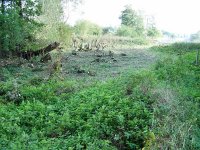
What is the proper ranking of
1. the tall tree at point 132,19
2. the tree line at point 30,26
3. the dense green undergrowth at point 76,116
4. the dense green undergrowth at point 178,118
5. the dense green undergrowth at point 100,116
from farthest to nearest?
1. the tall tree at point 132,19
2. the tree line at point 30,26
3. the dense green undergrowth at point 76,116
4. the dense green undergrowth at point 100,116
5. the dense green undergrowth at point 178,118

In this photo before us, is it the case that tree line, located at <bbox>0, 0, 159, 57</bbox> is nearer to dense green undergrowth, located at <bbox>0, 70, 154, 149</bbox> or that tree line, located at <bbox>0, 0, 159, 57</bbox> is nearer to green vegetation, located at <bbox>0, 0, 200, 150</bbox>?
green vegetation, located at <bbox>0, 0, 200, 150</bbox>

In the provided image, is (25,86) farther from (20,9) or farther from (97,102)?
(20,9)

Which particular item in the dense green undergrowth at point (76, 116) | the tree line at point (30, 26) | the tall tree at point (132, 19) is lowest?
the dense green undergrowth at point (76, 116)

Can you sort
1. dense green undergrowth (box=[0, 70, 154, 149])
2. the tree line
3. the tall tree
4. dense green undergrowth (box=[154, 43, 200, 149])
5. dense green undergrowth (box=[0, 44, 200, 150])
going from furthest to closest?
the tall tree, the tree line, dense green undergrowth (box=[0, 70, 154, 149]), dense green undergrowth (box=[0, 44, 200, 150]), dense green undergrowth (box=[154, 43, 200, 149])

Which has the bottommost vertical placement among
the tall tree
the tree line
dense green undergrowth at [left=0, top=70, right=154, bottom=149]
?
dense green undergrowth at [left=0, top=70, right=154, bottom=149]

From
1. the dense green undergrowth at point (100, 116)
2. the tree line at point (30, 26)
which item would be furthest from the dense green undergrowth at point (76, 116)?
the tree line at point (30, 26)

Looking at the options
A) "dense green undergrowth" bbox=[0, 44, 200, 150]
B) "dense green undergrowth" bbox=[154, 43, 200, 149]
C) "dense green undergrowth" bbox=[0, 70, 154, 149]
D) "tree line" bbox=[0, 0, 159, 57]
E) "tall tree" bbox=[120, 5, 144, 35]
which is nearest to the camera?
"dense green undergrowth" bbox=[154, 43, 200, 149]

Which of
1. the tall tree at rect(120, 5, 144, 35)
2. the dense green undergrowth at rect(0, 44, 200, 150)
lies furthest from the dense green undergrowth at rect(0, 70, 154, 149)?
the tall tree at rect(120, 5, 144, 35)

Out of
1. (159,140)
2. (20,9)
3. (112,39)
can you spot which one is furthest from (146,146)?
(112,39)

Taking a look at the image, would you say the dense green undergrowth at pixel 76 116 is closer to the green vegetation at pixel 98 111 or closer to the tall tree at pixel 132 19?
the green vegetation at pixel 98 111

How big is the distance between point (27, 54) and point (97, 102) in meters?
11.8

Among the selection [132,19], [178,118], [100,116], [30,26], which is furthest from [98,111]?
[132,19]

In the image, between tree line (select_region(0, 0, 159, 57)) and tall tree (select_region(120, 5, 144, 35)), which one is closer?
tree line (select_region(0, 0, 159, 57))

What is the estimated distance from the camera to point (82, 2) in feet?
95.9
